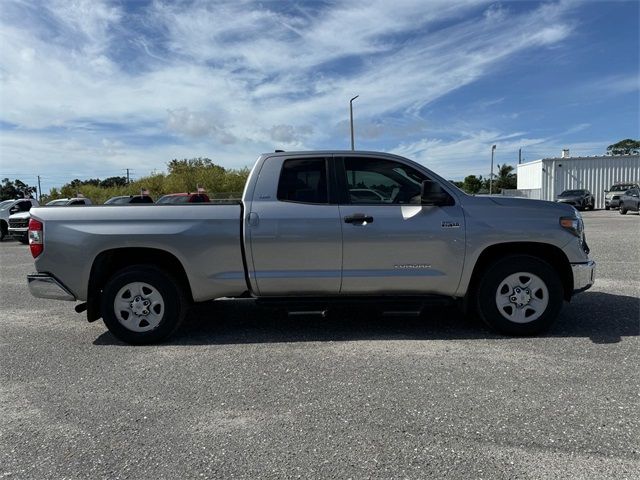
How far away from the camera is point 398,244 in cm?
469

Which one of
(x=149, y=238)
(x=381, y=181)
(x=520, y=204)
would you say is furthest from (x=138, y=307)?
(x=520, y=204)

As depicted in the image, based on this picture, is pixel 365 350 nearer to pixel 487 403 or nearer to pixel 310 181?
pixel 487 403

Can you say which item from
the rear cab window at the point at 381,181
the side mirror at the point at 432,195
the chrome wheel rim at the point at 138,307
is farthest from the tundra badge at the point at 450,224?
the chrome wheel rim at the point at 138,307

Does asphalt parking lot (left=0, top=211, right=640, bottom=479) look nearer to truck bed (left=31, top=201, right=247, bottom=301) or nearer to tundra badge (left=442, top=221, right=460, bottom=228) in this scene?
truck bed (left=31, top=201, right=247, bottom=301)

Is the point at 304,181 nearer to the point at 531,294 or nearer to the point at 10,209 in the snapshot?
the point at 531,294

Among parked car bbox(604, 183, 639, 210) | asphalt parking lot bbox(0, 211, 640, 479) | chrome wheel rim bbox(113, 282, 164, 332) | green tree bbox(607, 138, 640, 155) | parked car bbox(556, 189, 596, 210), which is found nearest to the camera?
asphalt parking lot bbox(0, 211, 640, 479)

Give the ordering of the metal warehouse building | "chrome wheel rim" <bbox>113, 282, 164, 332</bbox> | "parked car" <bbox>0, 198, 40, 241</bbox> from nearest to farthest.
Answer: "chrome wheel rim" <bbox>113, 282, 164, 332</bbox> → "parked car" <bbox>0, 198, 40, 241</bbox> → the metal warehouse building

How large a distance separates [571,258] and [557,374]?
1415 mm

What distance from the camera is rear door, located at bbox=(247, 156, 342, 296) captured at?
4676 millimetres

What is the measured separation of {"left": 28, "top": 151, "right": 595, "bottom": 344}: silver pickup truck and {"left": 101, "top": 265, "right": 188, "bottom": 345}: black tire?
0.01m

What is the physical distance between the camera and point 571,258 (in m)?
4.75

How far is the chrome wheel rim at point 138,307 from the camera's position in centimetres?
476

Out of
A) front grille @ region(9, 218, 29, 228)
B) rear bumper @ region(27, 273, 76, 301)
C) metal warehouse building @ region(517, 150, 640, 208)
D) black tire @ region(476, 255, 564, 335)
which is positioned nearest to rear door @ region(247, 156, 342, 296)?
black tire @ region(476, 255, 564, 335)

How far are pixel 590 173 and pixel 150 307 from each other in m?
42.2
